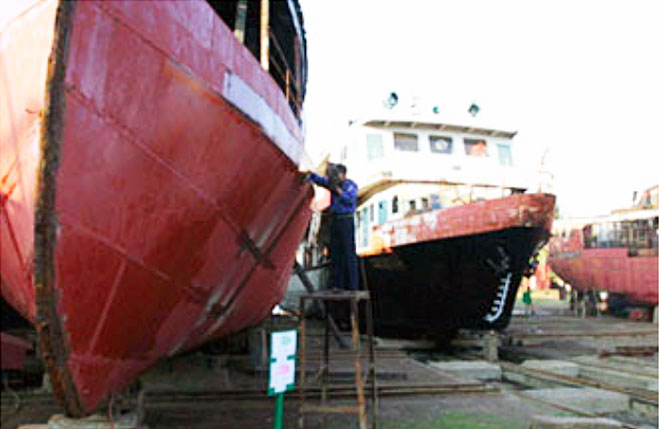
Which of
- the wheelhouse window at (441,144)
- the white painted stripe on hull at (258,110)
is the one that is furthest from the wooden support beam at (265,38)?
the wheelhouse window at (441,144)

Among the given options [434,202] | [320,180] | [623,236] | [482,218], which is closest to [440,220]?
[482,218]

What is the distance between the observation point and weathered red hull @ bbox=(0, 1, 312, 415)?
2.82m

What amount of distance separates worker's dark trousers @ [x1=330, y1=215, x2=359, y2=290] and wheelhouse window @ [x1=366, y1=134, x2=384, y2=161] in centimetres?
709

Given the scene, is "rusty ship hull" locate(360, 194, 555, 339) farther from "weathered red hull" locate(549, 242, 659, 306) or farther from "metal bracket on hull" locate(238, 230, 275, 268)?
"weathered red hull" locate(549, 242, 659, 306)

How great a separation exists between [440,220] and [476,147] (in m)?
4.50

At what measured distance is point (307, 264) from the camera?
599 inches

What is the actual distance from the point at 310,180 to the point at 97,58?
244 cm

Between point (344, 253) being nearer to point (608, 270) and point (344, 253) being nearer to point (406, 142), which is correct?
point (406, 142)

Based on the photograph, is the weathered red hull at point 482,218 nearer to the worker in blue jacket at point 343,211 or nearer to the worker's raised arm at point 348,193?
the worker in blue jacket at point 343,211

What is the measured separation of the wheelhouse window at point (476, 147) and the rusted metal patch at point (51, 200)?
36.5 ft

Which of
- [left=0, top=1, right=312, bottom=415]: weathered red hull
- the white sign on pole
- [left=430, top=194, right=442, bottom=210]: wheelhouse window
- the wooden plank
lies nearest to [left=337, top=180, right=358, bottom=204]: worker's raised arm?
[left=0, top=1, right=312, bottom=415]: weathered red hull

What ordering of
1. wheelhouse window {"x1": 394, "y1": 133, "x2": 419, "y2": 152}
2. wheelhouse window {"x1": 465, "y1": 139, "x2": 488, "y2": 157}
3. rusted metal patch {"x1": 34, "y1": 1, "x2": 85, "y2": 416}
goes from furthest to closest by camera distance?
wheelhouse window {"x1": 465, "y1": 139, "x2": 488, "y2": 157} < wheelhouse window {"x1": 394, "y1": 133, "x2": 419, "y2": 152} < rusted metal patch {"x1": 34, "y1": 1, "x2": 85, "y2": 416}

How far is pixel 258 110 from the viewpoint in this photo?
3.88 meters

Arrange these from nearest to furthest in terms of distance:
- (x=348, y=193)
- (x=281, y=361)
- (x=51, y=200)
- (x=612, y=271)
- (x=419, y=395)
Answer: (x=51, y=200) < (x=281, y=361) < (x=348, y=193) < (x=419, y=395) < (x=612, y=271)
